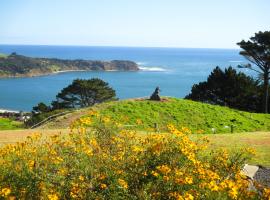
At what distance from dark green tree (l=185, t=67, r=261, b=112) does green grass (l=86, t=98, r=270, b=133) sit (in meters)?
13.2

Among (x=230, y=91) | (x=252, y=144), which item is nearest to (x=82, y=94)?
(x=230, y=91)

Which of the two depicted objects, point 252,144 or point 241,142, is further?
point 241,142

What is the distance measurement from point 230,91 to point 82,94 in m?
21.6

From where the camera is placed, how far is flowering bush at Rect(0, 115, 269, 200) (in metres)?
7.16

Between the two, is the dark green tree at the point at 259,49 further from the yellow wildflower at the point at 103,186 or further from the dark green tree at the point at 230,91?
the yellow wildflower at the point at 103,186

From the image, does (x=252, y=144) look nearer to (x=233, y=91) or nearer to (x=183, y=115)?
(x=183, y=115)

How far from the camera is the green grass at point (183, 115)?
29.0 meters

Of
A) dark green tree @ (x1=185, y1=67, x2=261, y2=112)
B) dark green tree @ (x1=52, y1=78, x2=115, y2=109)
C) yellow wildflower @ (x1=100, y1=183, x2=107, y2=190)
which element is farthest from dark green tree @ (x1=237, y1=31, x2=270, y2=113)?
yellow wildflower @ (x1=100, y1=183, x2=107, y2=190)

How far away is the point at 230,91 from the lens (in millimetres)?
48312

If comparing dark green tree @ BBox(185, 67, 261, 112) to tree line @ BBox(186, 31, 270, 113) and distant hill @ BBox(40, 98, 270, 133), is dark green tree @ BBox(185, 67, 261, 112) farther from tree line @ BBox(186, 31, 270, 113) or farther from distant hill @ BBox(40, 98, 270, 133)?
distant hill @ BBox(40, 98, 270, 133)

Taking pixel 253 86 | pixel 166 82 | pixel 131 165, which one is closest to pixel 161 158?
pixel 131 165

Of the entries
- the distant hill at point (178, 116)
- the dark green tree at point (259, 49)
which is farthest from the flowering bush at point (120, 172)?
the dark green tree at point (259, 49)

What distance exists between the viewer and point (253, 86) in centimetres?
4794

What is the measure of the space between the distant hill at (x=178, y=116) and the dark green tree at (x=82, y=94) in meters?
27.8
